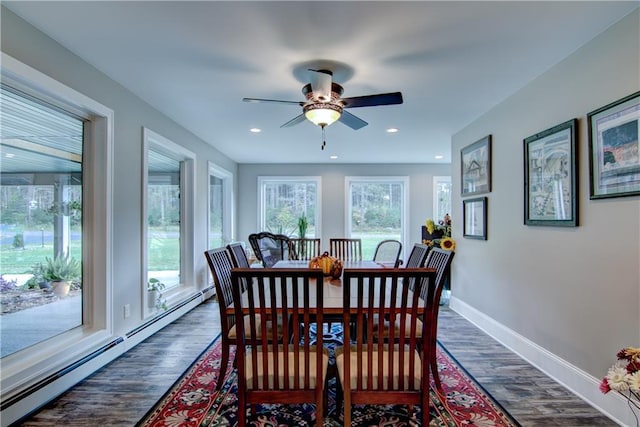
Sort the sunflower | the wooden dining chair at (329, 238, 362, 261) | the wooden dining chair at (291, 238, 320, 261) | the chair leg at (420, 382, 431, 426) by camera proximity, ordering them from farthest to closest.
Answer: the wooden dining chair at (291, 238, 320, 261), the wooden dining chair at (329, 238, 362, 261), the sunflower, the chair leg at (420, 382, 431, 426)

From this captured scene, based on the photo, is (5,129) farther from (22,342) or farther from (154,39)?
(22,342)

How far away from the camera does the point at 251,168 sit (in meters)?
7.04

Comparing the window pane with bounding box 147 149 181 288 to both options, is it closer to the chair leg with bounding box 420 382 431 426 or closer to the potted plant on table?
the potted plant on table

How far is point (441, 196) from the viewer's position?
6957mm

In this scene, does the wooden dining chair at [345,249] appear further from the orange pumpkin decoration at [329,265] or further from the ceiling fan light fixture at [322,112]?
the ceiling fan light fixture at [322,112]

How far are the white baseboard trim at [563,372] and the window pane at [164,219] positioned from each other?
148 inches

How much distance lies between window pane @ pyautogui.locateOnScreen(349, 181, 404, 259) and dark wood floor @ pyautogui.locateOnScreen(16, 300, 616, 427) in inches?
144

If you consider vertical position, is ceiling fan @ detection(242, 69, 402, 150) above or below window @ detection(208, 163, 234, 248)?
above

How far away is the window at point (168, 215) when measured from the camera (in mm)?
3523

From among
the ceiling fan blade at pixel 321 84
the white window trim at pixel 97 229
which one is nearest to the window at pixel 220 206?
the white window trim at pixel 97 229

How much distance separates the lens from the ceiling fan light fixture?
252cm

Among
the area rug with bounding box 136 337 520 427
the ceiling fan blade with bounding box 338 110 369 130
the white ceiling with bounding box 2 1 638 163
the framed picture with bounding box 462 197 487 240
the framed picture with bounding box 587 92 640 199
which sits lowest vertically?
the area rug with bounding box 136 337 520 427

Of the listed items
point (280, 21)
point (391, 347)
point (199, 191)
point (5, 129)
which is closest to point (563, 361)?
point (391, 347)

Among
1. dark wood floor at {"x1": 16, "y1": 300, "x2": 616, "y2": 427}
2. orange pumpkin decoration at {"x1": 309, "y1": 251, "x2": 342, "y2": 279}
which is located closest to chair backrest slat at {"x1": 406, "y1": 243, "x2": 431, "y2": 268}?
orange pumpkin decoration at {"x1": 309, "y1": 251, "x2": 342, "y2": 279}
